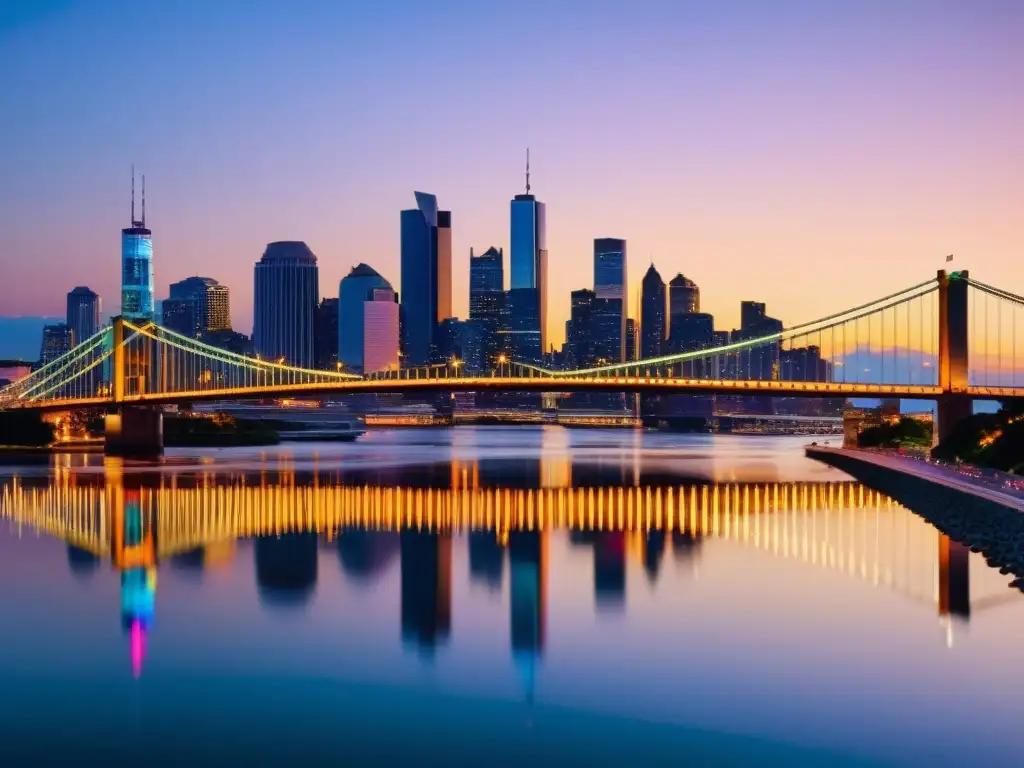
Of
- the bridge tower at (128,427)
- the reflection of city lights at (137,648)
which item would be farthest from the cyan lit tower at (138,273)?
the reflection of city lights at (137,648)

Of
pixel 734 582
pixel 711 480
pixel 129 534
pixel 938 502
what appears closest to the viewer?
pixel 734 582

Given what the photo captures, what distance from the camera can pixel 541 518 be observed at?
3112 cm

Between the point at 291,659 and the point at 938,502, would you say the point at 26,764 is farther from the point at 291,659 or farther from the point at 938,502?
the point at 938,502

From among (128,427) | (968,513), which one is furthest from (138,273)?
(968,513)

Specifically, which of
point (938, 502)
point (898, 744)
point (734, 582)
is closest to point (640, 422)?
point (938, 502)

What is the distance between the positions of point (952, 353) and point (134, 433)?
35.3 m

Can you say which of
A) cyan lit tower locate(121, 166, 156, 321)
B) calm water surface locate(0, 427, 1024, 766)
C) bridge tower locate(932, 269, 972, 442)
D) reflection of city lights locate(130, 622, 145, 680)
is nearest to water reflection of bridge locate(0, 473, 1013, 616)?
calm water surface locate(0, 427, 1024, 766)

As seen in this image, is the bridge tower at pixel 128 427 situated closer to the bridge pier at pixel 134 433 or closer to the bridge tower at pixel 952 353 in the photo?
the bridge pier at pixel 134 433

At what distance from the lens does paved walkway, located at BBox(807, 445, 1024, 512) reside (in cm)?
2687

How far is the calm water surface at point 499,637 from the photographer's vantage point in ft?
37.9

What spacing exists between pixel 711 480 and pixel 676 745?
33.8 metres

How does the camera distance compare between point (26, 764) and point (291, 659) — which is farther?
point (291, 659)

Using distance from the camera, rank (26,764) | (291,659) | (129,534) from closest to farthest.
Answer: (26,764)
(291,659)
(129,534)

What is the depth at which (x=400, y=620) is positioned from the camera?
1755 cm
